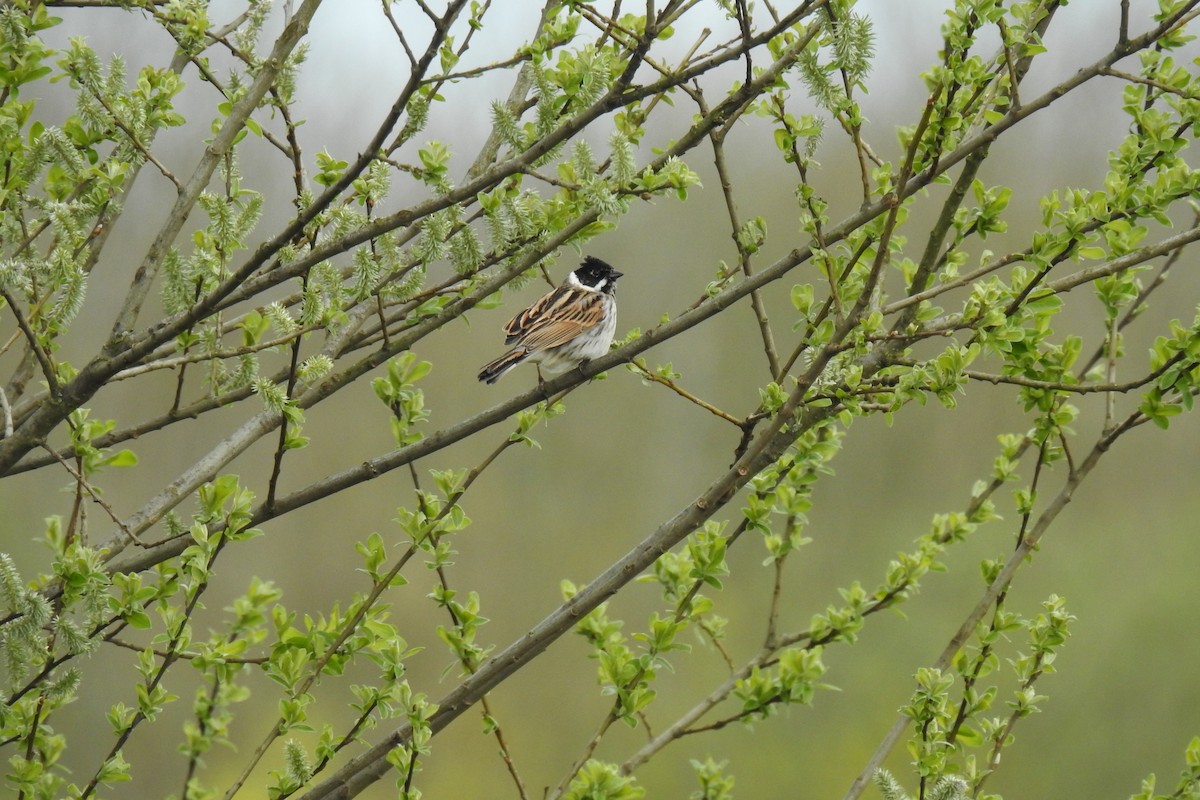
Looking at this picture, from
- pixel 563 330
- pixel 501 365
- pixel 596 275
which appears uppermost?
pixel 596 275

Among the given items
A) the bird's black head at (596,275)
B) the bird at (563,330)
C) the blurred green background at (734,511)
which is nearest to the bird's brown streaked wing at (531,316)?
the bird at (563,330)

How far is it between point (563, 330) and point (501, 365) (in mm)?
567

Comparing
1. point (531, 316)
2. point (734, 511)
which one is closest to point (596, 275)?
point (531, 316)

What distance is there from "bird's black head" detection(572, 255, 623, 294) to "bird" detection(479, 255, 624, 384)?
0.74 ft

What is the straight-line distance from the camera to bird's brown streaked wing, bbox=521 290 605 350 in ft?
19.4

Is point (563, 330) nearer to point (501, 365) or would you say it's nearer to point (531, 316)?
point (531, 316)

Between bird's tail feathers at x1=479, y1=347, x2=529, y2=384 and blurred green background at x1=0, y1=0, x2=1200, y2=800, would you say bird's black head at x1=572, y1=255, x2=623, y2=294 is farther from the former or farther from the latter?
blurred green background at x1=0, y1=0, x2=1200, y2=800

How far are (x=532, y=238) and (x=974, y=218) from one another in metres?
1.31

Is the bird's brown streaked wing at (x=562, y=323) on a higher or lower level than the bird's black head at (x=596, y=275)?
lower

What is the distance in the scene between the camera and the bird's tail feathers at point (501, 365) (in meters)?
5.40

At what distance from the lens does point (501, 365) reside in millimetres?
5539

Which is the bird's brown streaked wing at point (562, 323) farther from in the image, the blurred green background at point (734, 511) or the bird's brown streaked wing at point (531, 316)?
the blurred green background at point (734, 511)

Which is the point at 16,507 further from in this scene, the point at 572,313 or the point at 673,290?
the point at 572,313

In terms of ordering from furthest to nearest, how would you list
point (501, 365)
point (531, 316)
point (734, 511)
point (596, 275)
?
point (734, 511), point (596, 275), point (531, 316), point (501, 365)
